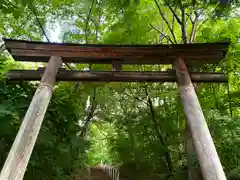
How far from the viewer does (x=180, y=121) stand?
4.82m

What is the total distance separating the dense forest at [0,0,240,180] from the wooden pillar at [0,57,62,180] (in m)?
0.58

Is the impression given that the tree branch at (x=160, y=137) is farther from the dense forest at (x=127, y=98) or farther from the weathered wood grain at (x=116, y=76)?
the weathered wood grain at (x=116, y=76)

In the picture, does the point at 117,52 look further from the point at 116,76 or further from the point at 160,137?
the point at 160,137

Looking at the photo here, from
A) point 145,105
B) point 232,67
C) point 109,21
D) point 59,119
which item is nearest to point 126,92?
point 145,105

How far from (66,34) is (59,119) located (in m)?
2.41

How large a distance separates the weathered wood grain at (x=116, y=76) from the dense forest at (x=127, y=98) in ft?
1.51

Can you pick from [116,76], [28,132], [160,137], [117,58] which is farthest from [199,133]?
[160,137]

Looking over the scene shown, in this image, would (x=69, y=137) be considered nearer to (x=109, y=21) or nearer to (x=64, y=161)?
(x=64, y=161)

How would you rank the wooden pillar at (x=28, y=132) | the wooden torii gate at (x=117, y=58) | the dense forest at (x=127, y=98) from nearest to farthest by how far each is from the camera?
the wooden pillar at (x=28, y=132) < the wooden torii gate at (x=117, y=58) < the dense forest at (x=127, y=98)

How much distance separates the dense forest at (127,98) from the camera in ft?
10.7

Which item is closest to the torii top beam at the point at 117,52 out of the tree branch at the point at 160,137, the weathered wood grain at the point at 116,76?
the weathered wood grain at the point at 116,76

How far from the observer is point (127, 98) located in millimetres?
5742

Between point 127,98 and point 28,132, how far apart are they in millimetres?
3696

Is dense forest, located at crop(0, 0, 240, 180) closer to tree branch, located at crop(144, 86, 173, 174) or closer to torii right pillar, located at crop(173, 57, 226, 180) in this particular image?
tree branch, located at crop(144, 86, 173, 174)
